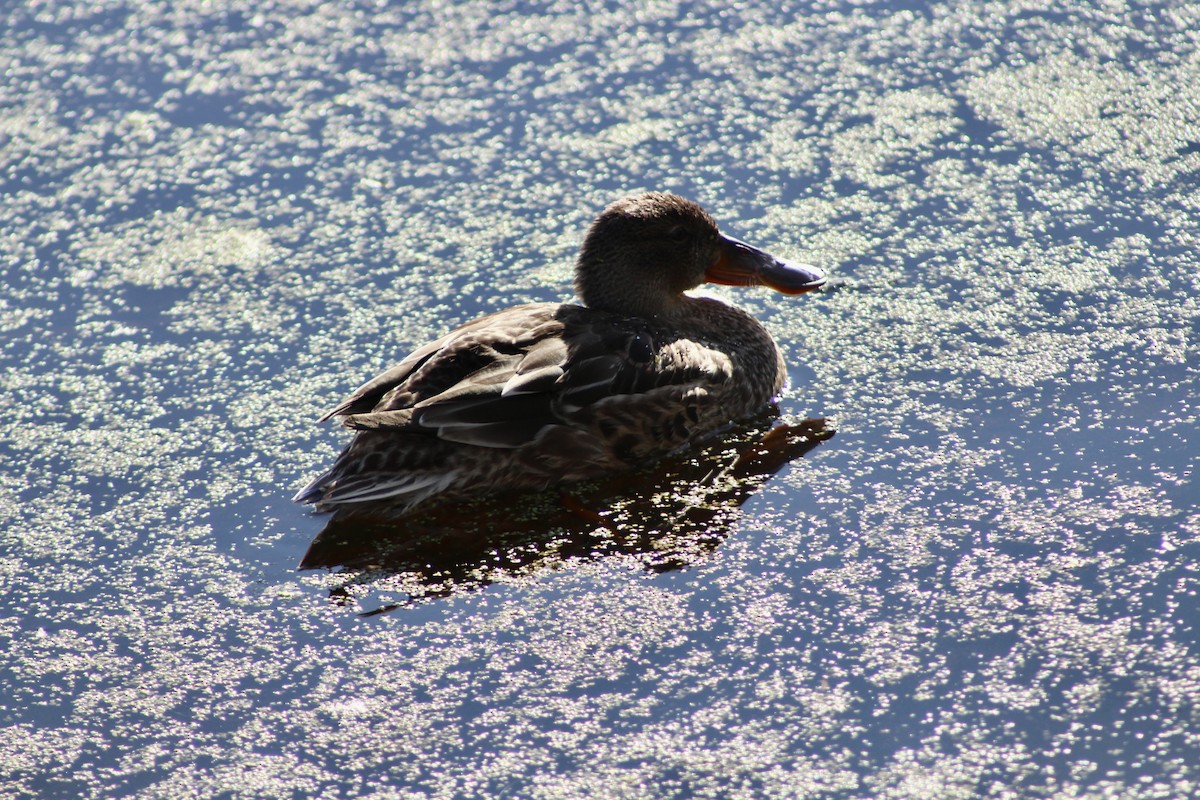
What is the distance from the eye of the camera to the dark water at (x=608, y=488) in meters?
4.12

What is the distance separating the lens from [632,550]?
491cm

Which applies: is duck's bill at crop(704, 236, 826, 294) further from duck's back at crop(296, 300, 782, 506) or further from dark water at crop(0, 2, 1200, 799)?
duck's back at crop(296, 300, 782, 506)

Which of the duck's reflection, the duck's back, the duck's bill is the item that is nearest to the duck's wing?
the duck's back

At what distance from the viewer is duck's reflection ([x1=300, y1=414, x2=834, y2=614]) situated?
4.88 metres

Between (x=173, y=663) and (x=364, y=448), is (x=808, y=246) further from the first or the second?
(x=173, y=663)

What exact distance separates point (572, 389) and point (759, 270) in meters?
1.34

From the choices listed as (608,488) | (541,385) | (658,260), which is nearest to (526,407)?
(541,385)

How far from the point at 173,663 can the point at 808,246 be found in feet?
11.3

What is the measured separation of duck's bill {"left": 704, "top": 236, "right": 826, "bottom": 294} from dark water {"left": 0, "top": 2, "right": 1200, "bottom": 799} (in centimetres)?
18

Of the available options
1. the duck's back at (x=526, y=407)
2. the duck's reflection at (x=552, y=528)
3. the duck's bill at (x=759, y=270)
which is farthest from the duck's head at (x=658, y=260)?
the duck's reflection at (x=552, y=528)

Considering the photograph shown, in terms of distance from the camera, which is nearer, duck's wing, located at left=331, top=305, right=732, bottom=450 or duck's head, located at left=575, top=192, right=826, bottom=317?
duck's wing, located at left=331, top=305, right=732, bottom=450

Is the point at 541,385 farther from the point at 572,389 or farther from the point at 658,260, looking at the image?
the point at 658,260

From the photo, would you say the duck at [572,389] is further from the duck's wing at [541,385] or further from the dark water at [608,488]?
the dark water at [608,488]

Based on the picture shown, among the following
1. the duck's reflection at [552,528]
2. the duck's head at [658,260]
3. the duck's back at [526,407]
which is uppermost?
the duck's head at [658,260]
